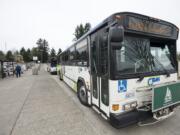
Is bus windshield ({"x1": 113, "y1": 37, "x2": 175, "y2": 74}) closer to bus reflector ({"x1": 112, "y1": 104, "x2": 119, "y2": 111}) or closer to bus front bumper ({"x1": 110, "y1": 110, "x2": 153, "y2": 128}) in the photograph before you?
bus reflector ({"x1": 112, "y1": 104, "x2": 119, "y2": 111})

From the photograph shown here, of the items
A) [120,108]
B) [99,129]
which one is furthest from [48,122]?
[120,108]

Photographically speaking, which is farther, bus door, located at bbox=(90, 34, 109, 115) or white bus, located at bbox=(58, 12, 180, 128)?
bus door, located at bbox=(90, 34, 109, 115)

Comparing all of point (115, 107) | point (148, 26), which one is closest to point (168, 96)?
point (115, 107)

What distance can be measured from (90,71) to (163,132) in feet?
7.54

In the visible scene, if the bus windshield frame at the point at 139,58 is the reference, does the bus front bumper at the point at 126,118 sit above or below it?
below

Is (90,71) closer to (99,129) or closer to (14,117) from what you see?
(99,129)

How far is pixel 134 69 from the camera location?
2.66 meters

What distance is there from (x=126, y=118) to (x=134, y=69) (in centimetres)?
102

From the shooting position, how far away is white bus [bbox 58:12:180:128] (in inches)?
97.3

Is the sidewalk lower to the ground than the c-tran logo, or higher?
lower

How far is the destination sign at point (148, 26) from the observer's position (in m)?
2.54

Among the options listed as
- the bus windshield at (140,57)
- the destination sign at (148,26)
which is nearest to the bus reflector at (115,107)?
the bus windshield at (140,57)

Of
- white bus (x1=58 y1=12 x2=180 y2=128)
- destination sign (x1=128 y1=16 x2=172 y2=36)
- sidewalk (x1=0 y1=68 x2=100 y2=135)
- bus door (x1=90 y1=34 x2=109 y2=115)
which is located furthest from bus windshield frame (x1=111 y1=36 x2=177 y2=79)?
sidewalk (x1=0 y1=68 x2=100 y2=135)

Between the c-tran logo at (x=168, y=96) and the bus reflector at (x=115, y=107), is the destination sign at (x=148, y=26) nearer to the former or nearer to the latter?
the c-tran logo at (x=168, y=96)
